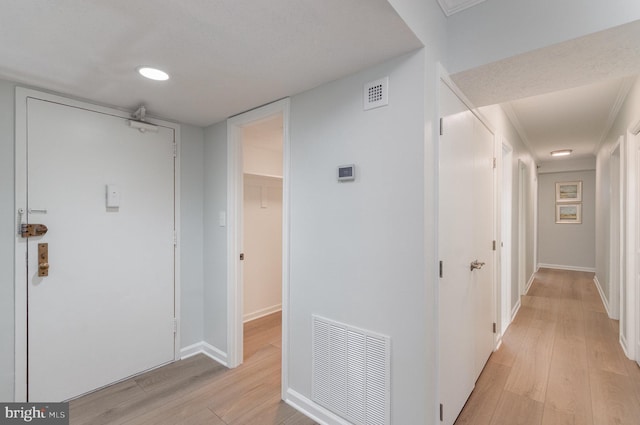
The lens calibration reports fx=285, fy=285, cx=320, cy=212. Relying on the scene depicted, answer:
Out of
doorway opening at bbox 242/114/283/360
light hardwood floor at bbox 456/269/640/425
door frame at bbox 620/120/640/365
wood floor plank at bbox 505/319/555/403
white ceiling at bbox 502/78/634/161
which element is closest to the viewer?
light hardwood floor at bbox 456/269/640/425

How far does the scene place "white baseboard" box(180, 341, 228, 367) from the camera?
268cm

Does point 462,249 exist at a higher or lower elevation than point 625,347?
higher

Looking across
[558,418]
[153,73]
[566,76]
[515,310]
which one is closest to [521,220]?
[515,310]

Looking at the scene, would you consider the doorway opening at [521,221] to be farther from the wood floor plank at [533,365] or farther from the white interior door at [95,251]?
the white interior door at [95,251]

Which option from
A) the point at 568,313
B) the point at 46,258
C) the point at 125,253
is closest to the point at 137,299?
the point at 125,253

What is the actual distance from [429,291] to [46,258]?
2.54 meters

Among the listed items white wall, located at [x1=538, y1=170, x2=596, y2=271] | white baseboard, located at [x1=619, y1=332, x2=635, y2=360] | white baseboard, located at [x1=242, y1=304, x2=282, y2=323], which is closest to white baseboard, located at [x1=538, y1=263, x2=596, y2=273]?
white wall, located at [x1=538, y1=170, x2=596, y2=271]

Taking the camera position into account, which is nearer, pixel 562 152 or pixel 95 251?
pixel 95 251

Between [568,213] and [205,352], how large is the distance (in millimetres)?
8162

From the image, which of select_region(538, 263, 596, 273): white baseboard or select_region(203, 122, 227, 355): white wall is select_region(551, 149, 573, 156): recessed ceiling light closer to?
select_region(538, 263, 596, 273): white baseboard

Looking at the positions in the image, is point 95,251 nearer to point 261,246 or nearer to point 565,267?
point 261,246

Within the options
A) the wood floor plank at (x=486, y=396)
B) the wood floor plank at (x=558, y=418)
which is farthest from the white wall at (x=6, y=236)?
the wood floor plank at (x=558, y=418)

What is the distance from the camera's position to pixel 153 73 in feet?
5.85

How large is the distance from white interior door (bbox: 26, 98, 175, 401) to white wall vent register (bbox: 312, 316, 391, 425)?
5.26ft
